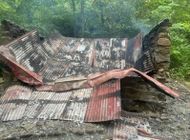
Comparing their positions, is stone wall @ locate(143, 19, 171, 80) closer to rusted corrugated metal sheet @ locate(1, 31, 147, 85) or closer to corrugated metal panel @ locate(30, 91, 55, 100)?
rusted corrugated metal sheet @ locate(1, 31, 147, 85)

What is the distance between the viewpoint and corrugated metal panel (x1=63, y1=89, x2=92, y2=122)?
477 centimetres

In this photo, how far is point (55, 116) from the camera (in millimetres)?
4766

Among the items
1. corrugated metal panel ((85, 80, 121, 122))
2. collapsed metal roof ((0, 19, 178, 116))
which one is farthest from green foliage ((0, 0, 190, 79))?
corrugated metal panel ((85, 80, 121, 122))

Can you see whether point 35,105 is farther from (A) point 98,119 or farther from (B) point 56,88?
(A) point 98,119

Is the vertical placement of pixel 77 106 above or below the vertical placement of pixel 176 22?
below

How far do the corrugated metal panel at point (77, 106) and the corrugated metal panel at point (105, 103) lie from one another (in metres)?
0.09

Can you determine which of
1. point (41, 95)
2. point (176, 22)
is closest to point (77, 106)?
point (41, 95)

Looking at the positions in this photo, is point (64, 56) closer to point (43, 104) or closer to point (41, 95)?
point (41, 95)

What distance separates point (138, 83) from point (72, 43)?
346cm

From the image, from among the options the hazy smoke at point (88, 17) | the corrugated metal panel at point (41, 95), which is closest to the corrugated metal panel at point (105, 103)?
the corrugated metal panel at point (41, 95)

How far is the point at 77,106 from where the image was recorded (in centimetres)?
509

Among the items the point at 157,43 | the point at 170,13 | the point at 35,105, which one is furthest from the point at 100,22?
the point at 35,105

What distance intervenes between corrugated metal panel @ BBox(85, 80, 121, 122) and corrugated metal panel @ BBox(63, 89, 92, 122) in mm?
94

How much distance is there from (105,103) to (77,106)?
502 mm
